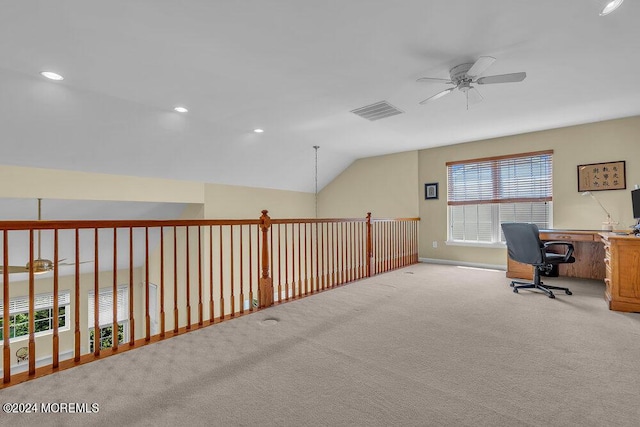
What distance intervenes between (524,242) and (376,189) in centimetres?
349

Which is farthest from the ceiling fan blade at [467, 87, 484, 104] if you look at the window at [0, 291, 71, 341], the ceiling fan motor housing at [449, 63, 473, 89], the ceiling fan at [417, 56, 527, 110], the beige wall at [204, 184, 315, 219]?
the window at [0, 291, 71, 341]

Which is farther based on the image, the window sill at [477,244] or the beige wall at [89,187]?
the window sill at [477,244]

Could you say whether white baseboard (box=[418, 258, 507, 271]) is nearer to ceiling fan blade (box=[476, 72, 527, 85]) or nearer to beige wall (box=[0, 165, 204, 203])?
ceiling fan blade (box=[476, 72, 527, 85])

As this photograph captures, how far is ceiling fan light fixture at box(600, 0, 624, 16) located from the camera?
6.18 feet

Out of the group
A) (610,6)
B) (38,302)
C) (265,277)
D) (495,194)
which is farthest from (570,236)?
(38,302)

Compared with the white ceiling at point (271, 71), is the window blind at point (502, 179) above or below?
below

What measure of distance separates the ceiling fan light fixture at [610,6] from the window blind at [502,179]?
335 cm

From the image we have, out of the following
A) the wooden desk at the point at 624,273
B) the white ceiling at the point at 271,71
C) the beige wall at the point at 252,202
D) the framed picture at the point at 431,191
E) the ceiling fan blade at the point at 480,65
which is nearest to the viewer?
the white ceiling at the point at 271,71

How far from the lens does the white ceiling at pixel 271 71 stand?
2.12 m

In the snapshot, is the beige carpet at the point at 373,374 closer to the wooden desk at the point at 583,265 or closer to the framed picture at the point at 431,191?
the wooden desk at the point at 583,265

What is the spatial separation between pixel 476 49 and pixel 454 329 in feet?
7.66

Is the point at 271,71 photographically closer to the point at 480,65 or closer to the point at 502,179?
the point at 480,65

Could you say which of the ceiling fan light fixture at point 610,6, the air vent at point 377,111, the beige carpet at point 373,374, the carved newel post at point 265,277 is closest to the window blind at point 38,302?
the carved newel post at point 265,277

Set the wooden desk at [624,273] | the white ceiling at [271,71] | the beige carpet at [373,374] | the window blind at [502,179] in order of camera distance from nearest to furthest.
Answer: the beige carpet at [373,374], the white ceiling at [271,71], the wooden desk at [624,273], the window blind at [502,179]
